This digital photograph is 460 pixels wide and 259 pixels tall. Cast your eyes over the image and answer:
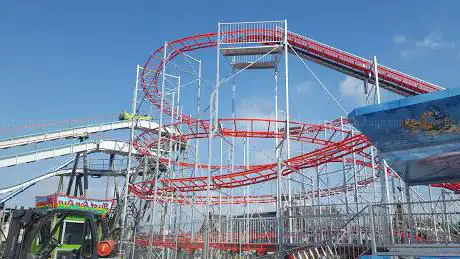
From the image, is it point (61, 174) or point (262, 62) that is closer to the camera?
point (262, 62)

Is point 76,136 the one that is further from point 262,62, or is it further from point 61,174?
point 262,62

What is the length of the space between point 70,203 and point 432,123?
64.5 feet

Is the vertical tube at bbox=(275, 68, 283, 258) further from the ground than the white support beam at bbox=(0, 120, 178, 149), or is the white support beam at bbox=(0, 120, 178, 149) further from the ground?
the white support beam at bbox=(0, 120, 178, 149)

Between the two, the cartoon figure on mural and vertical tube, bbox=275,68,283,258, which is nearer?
the cartoon figure on mural

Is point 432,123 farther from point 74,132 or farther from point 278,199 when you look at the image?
point 74,132

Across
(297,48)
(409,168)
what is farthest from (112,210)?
(409,168)

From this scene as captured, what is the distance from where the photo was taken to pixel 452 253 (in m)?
7.41

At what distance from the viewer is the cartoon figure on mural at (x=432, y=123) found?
22.7ft

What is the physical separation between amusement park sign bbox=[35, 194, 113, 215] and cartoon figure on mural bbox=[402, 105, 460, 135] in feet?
58.7

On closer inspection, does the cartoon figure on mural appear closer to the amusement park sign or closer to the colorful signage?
the colorful signage

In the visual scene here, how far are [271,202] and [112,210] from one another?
11413 mm

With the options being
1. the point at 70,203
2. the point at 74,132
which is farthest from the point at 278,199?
the point at 74,132

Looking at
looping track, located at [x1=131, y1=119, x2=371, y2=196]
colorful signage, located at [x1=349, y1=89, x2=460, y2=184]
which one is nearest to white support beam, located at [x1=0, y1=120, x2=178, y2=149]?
looping track, located at [x1=131, y1=119, x2=371, y2=196]

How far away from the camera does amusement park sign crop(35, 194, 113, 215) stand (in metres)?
21.1
